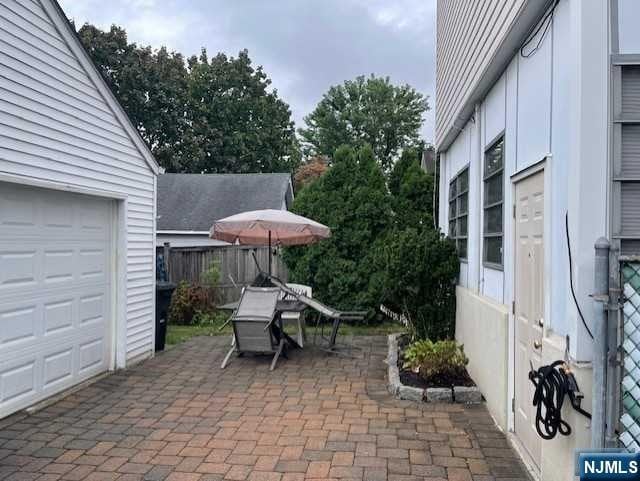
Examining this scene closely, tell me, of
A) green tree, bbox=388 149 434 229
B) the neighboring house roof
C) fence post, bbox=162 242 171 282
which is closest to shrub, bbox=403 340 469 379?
the neighboring house roof

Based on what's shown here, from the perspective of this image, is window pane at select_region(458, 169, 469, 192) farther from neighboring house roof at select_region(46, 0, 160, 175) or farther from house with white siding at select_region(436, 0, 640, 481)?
neighboring house roof at select_region(46, 0, 160, 175)

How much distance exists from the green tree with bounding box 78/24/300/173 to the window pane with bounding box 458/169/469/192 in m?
21.5

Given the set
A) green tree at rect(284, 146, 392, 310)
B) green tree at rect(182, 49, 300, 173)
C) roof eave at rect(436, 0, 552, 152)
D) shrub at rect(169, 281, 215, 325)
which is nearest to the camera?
roof eave at rect(436, 0, 552, 152)

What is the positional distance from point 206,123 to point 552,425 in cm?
2666

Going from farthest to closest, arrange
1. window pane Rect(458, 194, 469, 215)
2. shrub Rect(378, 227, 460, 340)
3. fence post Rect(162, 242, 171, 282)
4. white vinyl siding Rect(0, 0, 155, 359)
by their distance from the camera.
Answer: fence post Rect(162, 242, 171, 282) < shrub Rect(378, 227, 460, 340) < window pane Rect(458, 194, 469, 215) < white vinyl siding Rect(0, 0, 155, 359)

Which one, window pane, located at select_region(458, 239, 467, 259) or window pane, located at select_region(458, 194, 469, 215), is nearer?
window pane, located at select_region(458, 194, 469, 215)

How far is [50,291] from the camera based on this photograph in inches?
211

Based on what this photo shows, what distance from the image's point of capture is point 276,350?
6.95m

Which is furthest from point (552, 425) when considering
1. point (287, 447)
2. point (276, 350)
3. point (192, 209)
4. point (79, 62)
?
point (192, 209)

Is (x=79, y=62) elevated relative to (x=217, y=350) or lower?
elevated

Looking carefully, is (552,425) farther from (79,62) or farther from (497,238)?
(79,62)

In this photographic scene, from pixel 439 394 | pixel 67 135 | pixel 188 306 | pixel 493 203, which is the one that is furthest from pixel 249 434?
pixel 188 306

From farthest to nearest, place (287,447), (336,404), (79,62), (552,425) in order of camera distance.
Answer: (79,62) → (336,404) → (287,447) → (552,425)

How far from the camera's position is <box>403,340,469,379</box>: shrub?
5.50m
